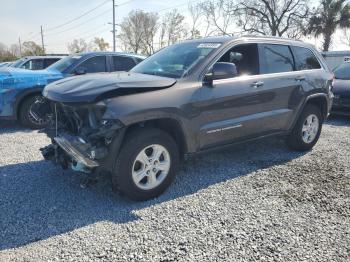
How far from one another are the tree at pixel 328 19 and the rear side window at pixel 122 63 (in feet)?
102

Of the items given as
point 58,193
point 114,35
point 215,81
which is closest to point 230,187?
point 215,81

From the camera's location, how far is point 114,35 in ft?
144

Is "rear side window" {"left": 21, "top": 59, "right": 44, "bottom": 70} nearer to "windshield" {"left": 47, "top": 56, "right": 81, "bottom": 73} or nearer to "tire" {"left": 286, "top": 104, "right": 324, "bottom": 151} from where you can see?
"windshield" {"left": 47, "top": 56, "right": 81, "bottom": 73}

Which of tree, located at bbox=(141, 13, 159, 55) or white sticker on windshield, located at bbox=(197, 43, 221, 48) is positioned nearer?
white sticker on windshield, located at bbox=(197, 43, 221, 48)

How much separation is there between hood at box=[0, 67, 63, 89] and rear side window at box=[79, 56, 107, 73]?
967mm

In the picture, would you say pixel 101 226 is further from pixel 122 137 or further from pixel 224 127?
pixel 224 127

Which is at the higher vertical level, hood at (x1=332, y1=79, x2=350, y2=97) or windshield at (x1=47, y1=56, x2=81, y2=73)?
windshield at (x1=47, y1=56, x2=81, y2=73)

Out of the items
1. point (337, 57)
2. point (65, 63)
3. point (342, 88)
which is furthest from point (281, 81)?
point (337, 57)

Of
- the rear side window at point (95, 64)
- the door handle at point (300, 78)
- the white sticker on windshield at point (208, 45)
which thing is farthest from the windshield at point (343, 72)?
the white sticker on windshield at point (208, 45)

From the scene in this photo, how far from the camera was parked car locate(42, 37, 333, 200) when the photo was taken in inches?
137

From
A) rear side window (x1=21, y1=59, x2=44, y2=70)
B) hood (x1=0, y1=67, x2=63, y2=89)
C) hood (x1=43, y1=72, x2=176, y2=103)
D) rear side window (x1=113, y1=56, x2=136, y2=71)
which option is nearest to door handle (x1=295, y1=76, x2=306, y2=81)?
hood (x1=43, y1=72, x2=176, y2=103)

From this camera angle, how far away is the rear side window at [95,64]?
26.8 ft

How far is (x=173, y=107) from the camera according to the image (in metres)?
3.80

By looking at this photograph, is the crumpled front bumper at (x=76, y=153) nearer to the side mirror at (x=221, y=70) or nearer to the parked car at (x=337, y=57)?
the side mirror at (x=221, y=70)
